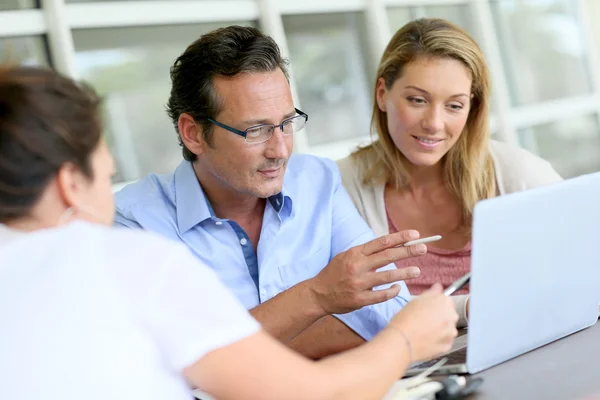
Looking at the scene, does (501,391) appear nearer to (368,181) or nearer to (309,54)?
(368,181)

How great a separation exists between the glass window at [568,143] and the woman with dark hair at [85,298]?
5111 millimetres

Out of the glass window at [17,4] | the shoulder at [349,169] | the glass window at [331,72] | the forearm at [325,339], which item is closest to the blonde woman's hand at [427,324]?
the forearm at [325,339]

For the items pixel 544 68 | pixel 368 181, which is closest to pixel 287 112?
pixel 368 181

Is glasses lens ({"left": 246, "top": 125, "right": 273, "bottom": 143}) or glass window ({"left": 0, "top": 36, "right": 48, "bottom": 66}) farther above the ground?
glass window ({"left": 0, "top": 36, "right": 48, "bottom": 66})

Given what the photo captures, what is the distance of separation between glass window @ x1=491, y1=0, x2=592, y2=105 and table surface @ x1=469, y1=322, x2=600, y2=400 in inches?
181

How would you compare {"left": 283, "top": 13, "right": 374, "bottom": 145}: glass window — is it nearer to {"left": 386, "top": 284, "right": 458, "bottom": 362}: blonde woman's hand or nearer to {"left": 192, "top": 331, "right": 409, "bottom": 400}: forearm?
{"left": 386, "top": 284, "right": 458, "bottom": 362}: blonde woman's hand

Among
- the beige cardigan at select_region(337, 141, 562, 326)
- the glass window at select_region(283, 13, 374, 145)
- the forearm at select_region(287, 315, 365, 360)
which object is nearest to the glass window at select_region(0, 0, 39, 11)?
the glass window at select_region(283, 13, 374, 145)

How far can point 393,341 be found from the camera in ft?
4.03

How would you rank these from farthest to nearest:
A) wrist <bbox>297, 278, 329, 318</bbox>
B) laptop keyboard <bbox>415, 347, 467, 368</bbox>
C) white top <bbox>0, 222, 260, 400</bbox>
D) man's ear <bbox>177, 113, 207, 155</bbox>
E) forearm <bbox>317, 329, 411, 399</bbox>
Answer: man's ear <bbox>177, 113, 207, 155</bbox> → wrist <bbox>297, 278, 329, 318</bbox> → laptop keyboard <bbox>415, 347, 467, 368</bbox> → forearm <bbox>317, 329, 411, 399</bbox> → white top <bbox>0, 222, 260, 400</bbox>

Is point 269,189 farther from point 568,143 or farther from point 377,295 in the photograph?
point 568,143

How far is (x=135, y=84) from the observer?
3.80 metres

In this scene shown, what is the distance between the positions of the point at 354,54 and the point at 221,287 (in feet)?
13.1

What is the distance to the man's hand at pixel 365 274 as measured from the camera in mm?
1647

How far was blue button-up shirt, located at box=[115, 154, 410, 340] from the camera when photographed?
202cm
